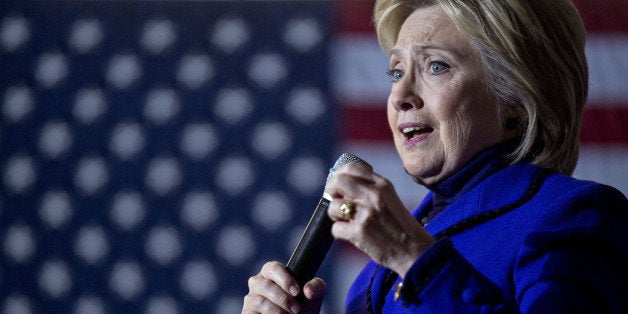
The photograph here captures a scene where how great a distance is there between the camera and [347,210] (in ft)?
2.90

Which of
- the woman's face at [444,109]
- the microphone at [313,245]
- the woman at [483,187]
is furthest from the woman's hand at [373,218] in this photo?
the woman's face at [444,109]

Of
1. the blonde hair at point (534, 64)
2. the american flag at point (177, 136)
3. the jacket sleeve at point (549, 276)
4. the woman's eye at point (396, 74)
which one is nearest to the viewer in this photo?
the jacket sleeve at point (549, 276)

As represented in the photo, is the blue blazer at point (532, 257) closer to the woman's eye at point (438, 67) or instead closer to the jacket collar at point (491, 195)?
the jacket collar at point (491, 195)

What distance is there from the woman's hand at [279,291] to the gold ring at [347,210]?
7.9 inches

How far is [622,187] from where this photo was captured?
232 centimetres

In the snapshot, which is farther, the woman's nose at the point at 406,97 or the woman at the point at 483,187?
the woman's nose at the point at 406,97

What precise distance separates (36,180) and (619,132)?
77.8 inches

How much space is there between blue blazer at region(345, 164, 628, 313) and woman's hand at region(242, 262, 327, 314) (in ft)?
0.41

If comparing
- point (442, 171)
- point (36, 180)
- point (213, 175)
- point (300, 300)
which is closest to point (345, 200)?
point (300, 300)

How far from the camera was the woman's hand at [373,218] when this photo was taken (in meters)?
0.87

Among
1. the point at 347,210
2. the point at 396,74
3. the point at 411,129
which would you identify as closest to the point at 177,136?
the point at 396,74

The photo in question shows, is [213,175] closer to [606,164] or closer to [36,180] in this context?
[36,180]

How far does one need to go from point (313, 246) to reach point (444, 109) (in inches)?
12.8

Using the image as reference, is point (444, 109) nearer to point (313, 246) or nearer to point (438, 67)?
point (438, 67)
